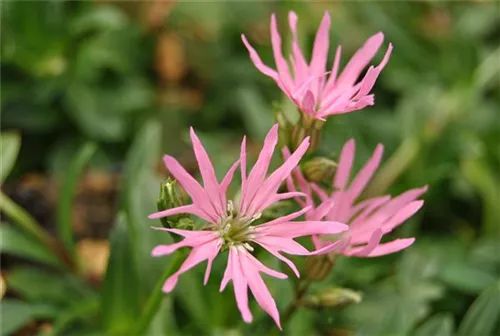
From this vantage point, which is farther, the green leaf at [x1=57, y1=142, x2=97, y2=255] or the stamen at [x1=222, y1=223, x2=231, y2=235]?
the green leaf at [x1=57, y1=142, x2=97, y2=255]

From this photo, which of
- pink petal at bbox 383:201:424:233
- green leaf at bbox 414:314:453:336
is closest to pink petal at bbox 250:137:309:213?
pink petal at bbox 383:201:424:233

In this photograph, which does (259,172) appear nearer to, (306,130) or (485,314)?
(306,130)

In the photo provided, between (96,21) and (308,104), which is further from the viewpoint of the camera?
(96,21)

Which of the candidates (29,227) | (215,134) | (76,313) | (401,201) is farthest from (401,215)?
(215,134)

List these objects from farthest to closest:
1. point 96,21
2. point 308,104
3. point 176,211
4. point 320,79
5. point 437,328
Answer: point 96,21 < point 437,328 < point 320,79 < point 308,104 < point 176,211

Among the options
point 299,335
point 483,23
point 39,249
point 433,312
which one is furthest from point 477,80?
point 39,249

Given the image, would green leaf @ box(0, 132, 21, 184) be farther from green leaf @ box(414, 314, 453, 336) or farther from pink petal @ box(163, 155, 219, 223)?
green leaf @ box(414, 314, 453, 336)

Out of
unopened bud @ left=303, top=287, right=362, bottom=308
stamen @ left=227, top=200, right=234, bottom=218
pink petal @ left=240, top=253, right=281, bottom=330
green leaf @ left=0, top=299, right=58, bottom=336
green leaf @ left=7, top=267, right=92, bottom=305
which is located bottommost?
green leaf @ left=7, top=267, right=92, bottom=305

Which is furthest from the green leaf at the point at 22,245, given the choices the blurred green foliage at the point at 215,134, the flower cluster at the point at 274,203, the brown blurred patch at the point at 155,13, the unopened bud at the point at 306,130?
the brown blurred patch at the point at 155,13
